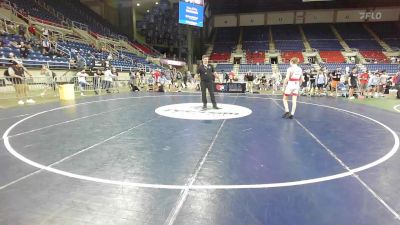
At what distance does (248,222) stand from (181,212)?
0.69 metres

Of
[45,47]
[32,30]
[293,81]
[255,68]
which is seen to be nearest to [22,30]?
[32,30]

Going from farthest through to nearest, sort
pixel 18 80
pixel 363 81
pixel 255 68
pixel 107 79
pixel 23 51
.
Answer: pixel 255 68 < pixel 107 79 < pixel 23 51 < pixel 363 81 < pixel 18 80

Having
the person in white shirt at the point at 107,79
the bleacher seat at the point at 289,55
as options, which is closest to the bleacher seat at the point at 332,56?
the bleacher seat at the point at 289,55

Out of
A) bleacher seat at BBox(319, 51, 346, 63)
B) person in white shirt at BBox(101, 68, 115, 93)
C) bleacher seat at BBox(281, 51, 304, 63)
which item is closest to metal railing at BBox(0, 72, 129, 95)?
person in white shirt at BBox(101, 68, 115, 93)

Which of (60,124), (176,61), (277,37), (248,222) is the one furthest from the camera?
(277,37)

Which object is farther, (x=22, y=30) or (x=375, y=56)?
(x=375, y=56)

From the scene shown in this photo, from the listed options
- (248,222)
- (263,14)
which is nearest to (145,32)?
(263,14)

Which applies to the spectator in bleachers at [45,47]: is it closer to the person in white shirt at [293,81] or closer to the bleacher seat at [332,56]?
the person in white shirt at [293,81]

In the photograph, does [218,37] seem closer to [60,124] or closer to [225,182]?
[60,124]

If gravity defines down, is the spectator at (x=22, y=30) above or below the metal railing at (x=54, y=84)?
above

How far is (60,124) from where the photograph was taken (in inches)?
287

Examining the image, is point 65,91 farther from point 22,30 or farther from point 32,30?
point 32,30

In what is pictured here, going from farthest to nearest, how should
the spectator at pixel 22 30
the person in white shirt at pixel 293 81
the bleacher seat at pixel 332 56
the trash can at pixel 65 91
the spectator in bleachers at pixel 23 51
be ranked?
the bleacher seat at pixel 332 56, the spectator at pixel 22 30, the spectator in bleachers at pixel 23 51, the trash can at pixel 65 91, the person in white shirt at pixel 293 81

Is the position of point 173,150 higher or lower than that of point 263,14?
lower
